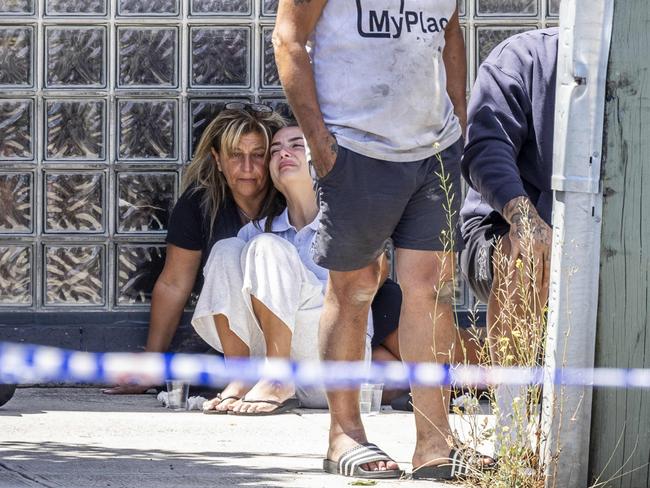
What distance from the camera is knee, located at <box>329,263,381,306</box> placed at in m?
4.48

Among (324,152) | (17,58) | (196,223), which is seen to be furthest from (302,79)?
(17,58)

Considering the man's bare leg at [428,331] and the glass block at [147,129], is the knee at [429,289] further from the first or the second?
the glass block at [147,129]

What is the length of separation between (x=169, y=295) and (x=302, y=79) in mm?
2432

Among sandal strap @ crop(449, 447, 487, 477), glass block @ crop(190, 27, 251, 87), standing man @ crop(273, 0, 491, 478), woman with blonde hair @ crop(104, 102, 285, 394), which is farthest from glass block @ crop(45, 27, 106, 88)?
sandal strap @ crop(449, 447, 487, 477)

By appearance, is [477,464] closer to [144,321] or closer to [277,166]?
[277,166]

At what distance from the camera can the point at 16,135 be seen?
666 cm

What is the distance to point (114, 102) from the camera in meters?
6.66

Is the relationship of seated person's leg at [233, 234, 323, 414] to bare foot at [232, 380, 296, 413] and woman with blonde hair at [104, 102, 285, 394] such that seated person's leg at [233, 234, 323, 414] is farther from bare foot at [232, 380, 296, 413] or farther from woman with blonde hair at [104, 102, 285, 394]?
woman with blonde hair at [104, 102, 285, 394]

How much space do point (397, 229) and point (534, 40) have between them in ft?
3.36

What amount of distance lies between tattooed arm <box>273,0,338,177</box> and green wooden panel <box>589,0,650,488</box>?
2.93ft

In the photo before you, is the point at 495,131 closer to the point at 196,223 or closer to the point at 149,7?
the point at 196,223

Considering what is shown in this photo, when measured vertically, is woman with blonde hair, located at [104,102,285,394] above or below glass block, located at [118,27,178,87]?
below

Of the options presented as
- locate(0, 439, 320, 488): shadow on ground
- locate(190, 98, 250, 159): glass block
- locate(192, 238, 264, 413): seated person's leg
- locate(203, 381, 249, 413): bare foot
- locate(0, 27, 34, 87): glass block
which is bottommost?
locate(203, 381, 249, 413): bare foot

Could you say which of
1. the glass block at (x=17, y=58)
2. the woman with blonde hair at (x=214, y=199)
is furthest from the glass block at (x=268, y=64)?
the glass block at (x=17, y=58)
